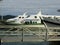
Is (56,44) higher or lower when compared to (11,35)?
lower

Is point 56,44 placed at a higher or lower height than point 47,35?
lower

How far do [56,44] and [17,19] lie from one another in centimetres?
975

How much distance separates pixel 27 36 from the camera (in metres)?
7.34

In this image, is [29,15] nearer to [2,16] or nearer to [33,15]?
[33,15]

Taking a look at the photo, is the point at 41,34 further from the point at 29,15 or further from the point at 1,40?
the point at 29,15

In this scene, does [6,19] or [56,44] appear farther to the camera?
[6,19]

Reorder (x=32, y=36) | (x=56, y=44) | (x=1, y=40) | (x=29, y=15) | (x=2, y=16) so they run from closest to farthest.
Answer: (x=1, y=40)
(x=32, y=36)
(x=56, y=44)
(x=2, y=16)
(x=29, y=15)

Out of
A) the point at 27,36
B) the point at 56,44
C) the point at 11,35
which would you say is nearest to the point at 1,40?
the point at 11,35

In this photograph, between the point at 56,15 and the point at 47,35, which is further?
the point at 56,15

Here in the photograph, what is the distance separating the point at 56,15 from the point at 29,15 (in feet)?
8.15

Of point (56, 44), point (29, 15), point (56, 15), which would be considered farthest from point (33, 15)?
point (56, 44)

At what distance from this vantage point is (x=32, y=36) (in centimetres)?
745

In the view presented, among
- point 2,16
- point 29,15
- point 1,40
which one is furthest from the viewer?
point 29,15

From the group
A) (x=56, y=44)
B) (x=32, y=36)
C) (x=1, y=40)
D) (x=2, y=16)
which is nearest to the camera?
(x=1, y=40)
